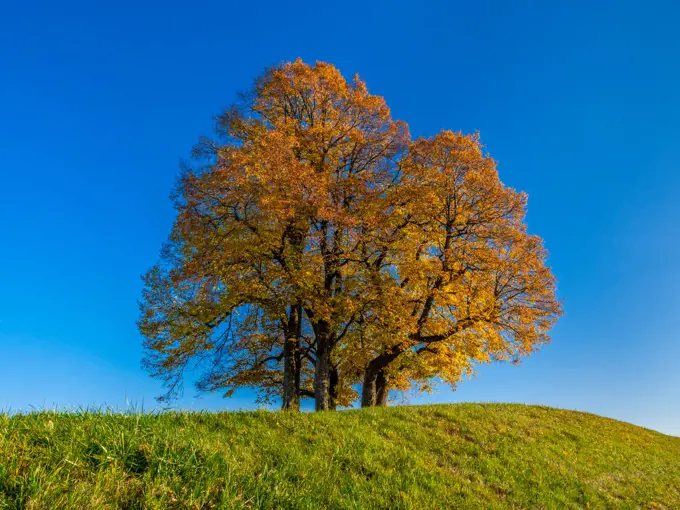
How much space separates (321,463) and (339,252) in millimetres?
12801

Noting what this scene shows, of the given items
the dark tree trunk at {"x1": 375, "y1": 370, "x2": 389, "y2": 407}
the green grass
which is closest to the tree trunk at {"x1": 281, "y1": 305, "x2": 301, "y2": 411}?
the dark tree trunk at {"x1": 375, "y1": 370, "x2": 389, "y2": 407}

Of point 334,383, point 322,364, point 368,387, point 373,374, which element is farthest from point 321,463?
point 334,383

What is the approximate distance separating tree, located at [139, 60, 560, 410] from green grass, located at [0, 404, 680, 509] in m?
5.08

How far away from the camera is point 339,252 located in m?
19.8

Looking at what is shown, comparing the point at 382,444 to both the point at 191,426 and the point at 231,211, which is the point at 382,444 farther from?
the point at 231,211

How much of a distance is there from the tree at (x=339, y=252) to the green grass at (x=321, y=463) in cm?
508

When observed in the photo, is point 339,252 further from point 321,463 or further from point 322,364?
point 321,463

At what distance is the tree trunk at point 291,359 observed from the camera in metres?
20.9

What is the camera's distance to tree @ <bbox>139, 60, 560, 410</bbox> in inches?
701

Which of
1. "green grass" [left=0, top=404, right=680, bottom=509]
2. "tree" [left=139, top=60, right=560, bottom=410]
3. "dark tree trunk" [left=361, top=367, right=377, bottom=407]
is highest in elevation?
"tree" [left=139, top=60, right=560, bottom=410]

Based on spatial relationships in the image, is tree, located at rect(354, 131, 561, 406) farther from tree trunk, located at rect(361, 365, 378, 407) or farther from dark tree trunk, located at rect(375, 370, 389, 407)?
dark tree trunk, located at rect(375, 370, 389, 407)

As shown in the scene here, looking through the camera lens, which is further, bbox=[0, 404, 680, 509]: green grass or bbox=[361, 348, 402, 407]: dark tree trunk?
bbox=[361, 348, 402, 407]: dark tree trunk

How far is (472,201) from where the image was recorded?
21094 mm

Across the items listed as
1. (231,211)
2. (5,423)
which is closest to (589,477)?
(5,423)
